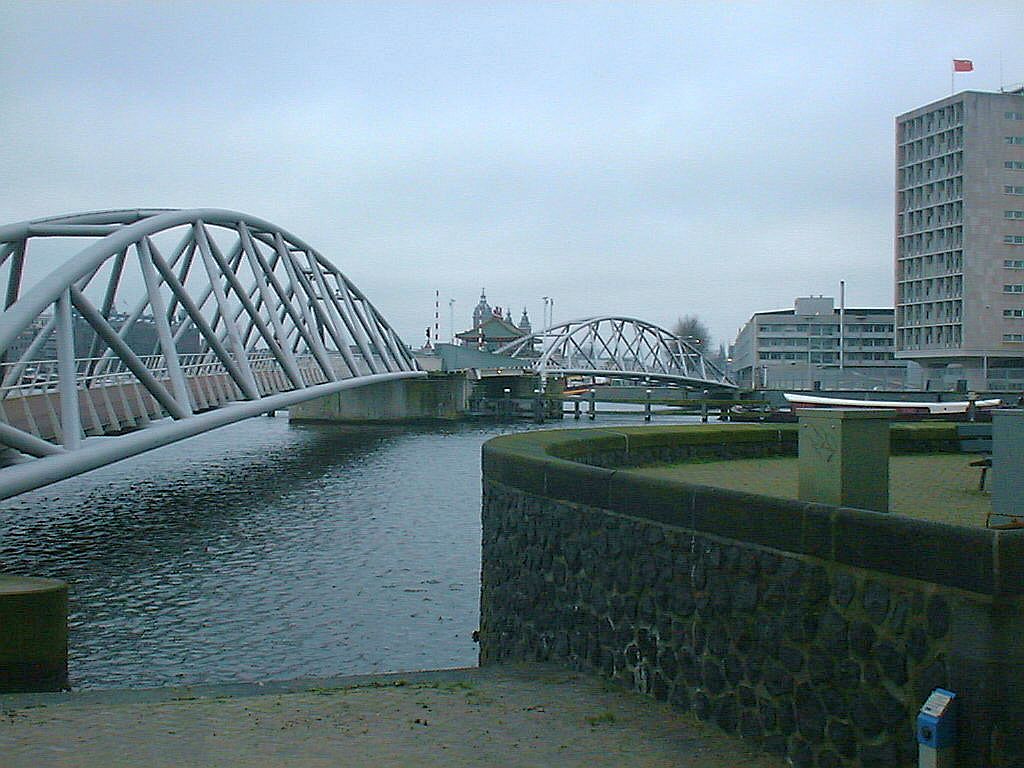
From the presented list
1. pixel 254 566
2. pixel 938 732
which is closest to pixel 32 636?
pixel 254 566

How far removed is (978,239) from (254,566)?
89.8m

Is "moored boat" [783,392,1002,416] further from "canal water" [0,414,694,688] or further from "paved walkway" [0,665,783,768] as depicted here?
"paved walkway" [0,665,783,768]

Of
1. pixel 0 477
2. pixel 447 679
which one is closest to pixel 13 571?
pixel 0 477

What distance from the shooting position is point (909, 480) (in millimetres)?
14719

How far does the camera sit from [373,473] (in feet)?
151

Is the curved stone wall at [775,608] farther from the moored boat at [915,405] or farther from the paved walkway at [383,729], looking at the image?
the moored boat at [915,405]

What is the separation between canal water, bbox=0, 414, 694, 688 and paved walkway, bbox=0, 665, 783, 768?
5.10 m

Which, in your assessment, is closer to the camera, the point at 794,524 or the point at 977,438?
the point at 794,524

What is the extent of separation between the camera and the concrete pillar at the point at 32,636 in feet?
44.0

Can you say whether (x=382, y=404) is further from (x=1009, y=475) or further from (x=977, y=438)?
(x=1009, y=475)

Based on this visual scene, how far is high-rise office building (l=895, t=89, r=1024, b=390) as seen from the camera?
3839 inches

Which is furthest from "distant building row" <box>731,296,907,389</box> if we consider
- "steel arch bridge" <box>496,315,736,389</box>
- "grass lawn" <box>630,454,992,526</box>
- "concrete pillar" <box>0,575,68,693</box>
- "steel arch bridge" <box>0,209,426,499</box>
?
"concrete pillar" <box>0,575,68,693</box>

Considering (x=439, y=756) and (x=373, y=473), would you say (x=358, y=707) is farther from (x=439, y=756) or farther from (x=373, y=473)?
(x=373, y=473)

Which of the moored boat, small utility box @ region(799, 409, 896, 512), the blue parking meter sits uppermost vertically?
small utility box @ region(799, 409, 896, 512)
